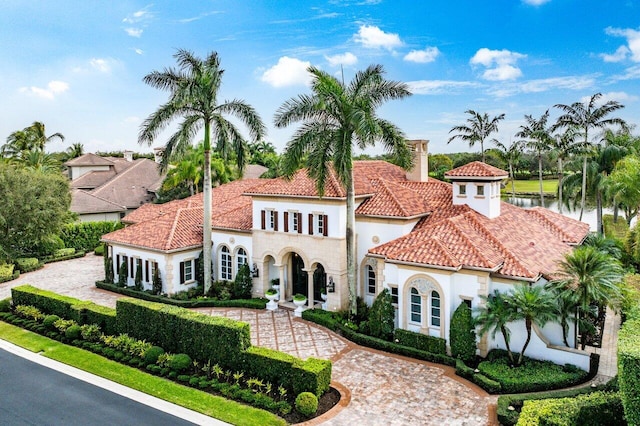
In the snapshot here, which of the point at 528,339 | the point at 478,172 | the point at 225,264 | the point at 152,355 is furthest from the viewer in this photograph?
the point at 225,264

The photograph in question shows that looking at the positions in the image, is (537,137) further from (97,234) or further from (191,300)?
(97,234)

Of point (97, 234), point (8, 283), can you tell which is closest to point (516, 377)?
point (8, 283)

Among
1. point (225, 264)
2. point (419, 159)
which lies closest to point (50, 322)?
point (225, 264)

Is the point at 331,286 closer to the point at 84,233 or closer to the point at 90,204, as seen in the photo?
the point at 84,233

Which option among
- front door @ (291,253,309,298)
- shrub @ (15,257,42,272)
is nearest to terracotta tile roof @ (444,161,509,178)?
front door @ (291,253,309,298)

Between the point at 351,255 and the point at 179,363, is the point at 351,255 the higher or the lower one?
the higher one

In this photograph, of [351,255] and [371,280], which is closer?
[351,255]
